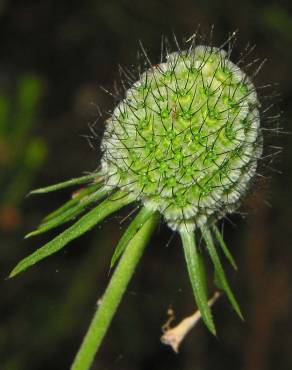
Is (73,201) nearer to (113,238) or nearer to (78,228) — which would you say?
(78,228)

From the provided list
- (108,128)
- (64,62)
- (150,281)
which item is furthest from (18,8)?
(108,128)

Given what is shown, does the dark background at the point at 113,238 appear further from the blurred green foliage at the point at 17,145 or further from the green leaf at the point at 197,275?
the green leaf at the point at 197,275

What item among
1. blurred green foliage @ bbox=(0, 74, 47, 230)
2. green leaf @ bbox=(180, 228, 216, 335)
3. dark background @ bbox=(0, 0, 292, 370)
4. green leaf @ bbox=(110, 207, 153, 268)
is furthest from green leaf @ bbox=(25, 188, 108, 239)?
Result: dark background @ bbox=(0, 0, 292, 370)

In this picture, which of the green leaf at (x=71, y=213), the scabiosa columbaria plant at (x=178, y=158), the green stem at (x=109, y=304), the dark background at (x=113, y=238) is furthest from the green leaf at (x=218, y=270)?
the dark background at (x=113, y=238)

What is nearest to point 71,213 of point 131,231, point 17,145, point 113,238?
point 131,231

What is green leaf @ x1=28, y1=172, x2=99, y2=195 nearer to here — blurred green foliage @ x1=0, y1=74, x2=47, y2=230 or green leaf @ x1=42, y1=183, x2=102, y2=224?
green leaf @ x1=42, y1=183, x2=102, y2=224

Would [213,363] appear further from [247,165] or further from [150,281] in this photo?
[247,165]

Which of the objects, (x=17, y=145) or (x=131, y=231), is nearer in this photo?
(x=131, y=231)

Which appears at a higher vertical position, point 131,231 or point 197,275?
point 131,231

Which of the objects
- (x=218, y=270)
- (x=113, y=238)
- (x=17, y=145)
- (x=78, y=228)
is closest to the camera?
(x=78, y=228)
